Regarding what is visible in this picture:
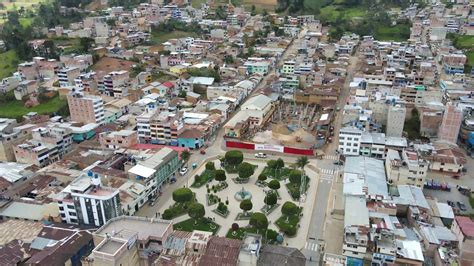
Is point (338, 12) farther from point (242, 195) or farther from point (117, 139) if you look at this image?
point (242, 195)

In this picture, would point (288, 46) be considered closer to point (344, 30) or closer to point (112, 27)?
point (344, 30)

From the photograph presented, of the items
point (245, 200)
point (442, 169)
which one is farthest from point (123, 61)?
point (442, 169)

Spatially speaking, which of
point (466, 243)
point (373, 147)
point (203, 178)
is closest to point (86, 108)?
point (203, 178)

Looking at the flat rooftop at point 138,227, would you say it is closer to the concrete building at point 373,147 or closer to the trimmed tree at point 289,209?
the trimmed tree at point 289,209

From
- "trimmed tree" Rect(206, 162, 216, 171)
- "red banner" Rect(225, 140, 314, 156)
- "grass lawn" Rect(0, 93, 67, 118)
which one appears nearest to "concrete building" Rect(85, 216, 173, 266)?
"trimmed tree" Rect(206, 162, 216, 171)

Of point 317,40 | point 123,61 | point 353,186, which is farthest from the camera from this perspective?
point 317,40

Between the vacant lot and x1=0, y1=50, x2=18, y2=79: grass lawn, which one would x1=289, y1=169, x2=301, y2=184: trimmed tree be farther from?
the vacant lot
